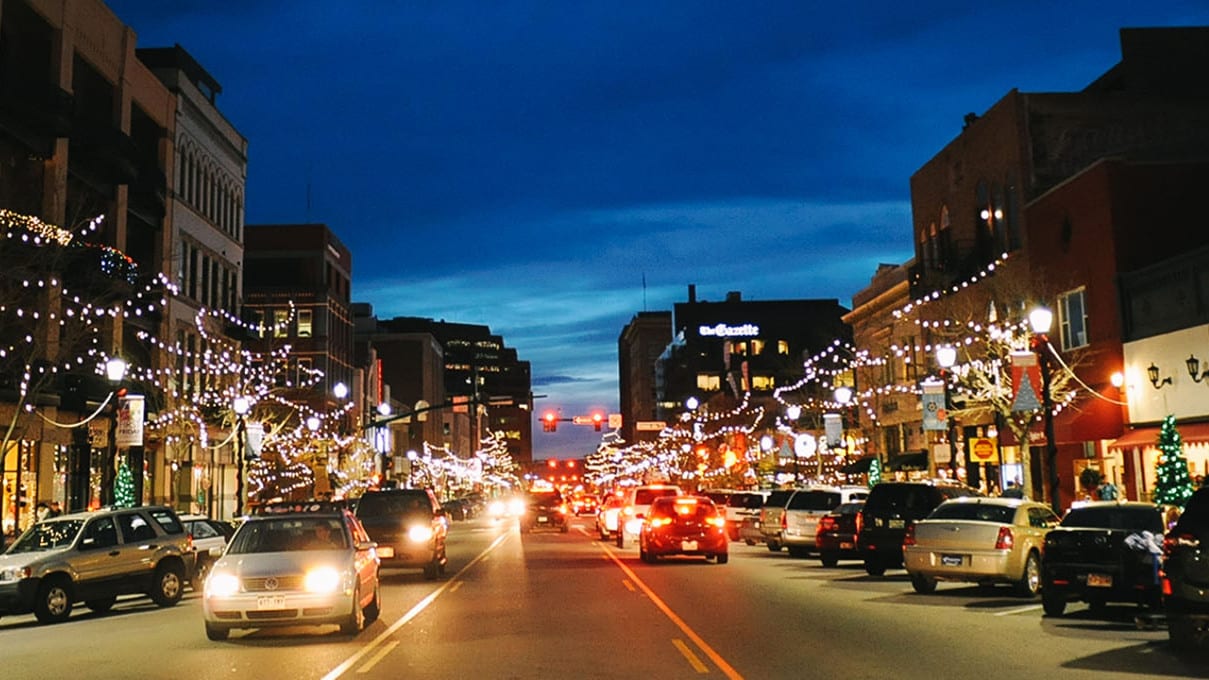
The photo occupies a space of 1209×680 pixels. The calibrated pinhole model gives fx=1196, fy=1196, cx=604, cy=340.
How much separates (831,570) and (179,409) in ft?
98.7

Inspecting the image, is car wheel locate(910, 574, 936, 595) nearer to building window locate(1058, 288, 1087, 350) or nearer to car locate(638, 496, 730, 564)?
car locate(638, 496, 730, 564)

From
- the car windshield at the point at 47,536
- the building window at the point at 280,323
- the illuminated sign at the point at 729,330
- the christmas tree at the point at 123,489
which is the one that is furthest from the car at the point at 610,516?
the illuminated sign at the point at 729,330

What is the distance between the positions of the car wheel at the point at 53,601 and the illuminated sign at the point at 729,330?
145 meters

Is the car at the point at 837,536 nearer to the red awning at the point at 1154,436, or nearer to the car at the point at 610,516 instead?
the red awning at the point at 1154,436

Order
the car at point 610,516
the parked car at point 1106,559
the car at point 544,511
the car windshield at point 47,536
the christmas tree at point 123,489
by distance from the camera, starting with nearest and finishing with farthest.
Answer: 1. the parked car at point 1106,559
2. the car windshield at point 47,536
3. the christmas tree at point 123,489
4. the car at point 610,516
5. the car at point 544,511

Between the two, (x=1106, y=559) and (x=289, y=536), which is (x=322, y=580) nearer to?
(x=289, y=536)

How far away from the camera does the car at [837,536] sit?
28688mm

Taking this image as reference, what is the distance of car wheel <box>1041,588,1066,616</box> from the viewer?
702 inches

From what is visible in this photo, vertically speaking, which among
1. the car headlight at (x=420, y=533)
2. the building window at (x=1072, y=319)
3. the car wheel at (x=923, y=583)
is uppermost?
the building window at (x=1072, y=319)

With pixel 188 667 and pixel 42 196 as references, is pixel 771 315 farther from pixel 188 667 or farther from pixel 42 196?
pixel 188 667

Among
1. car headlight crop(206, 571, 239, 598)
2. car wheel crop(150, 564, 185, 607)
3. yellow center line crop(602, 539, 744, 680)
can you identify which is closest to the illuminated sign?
yellow center line crop(602, 539, 744, 680)

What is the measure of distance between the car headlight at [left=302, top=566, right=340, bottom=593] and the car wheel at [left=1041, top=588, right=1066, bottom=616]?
1037 cm

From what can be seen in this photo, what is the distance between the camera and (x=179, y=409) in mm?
47969

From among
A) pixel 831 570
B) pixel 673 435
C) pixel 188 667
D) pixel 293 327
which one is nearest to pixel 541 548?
pixel 831 570
